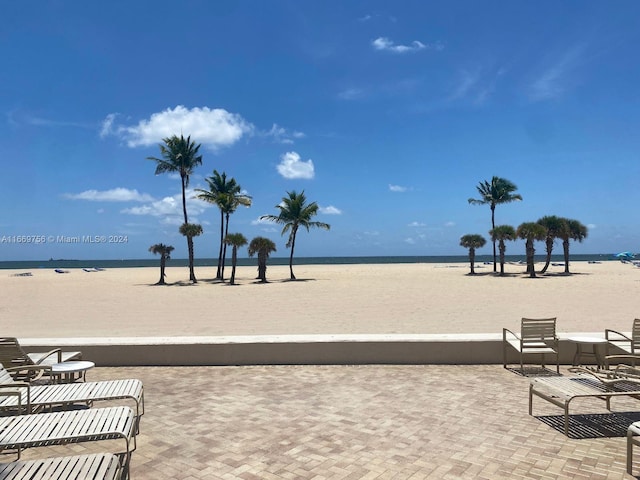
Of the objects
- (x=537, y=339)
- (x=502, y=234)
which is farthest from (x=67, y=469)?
(x=502, y=234)

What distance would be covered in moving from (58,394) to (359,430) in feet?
9.82

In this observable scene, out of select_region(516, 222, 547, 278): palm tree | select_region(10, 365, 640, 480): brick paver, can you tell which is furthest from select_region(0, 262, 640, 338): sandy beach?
select_region(516, 222, 547, 278): palm tree

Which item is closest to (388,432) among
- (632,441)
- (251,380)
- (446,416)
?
(446,416)

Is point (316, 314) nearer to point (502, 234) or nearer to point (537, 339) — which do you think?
point (537, 339)

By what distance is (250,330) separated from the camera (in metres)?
12.7

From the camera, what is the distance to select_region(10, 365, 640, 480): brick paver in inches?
→ 144

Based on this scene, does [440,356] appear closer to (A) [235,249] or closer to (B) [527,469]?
(B) [527,469]

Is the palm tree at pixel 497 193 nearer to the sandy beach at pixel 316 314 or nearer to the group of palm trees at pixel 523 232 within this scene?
the group of palm trees at pixel 523 232

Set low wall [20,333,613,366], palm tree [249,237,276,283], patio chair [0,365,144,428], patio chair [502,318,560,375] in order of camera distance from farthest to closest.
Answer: palm tree [249,237,276,283] < low wall [20,333,613,366] < patio chair [502,318,560,375] < patio chair [0,365,144,428]

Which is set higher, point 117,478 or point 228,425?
point 117,478

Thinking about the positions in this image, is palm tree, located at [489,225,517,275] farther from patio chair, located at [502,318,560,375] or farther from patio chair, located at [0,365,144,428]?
patio chair, located at [0,365,144,428]

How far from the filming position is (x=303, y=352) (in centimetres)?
706

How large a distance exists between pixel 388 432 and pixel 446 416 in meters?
0.79

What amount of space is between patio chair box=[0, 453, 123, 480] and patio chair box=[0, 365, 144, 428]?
117cm
